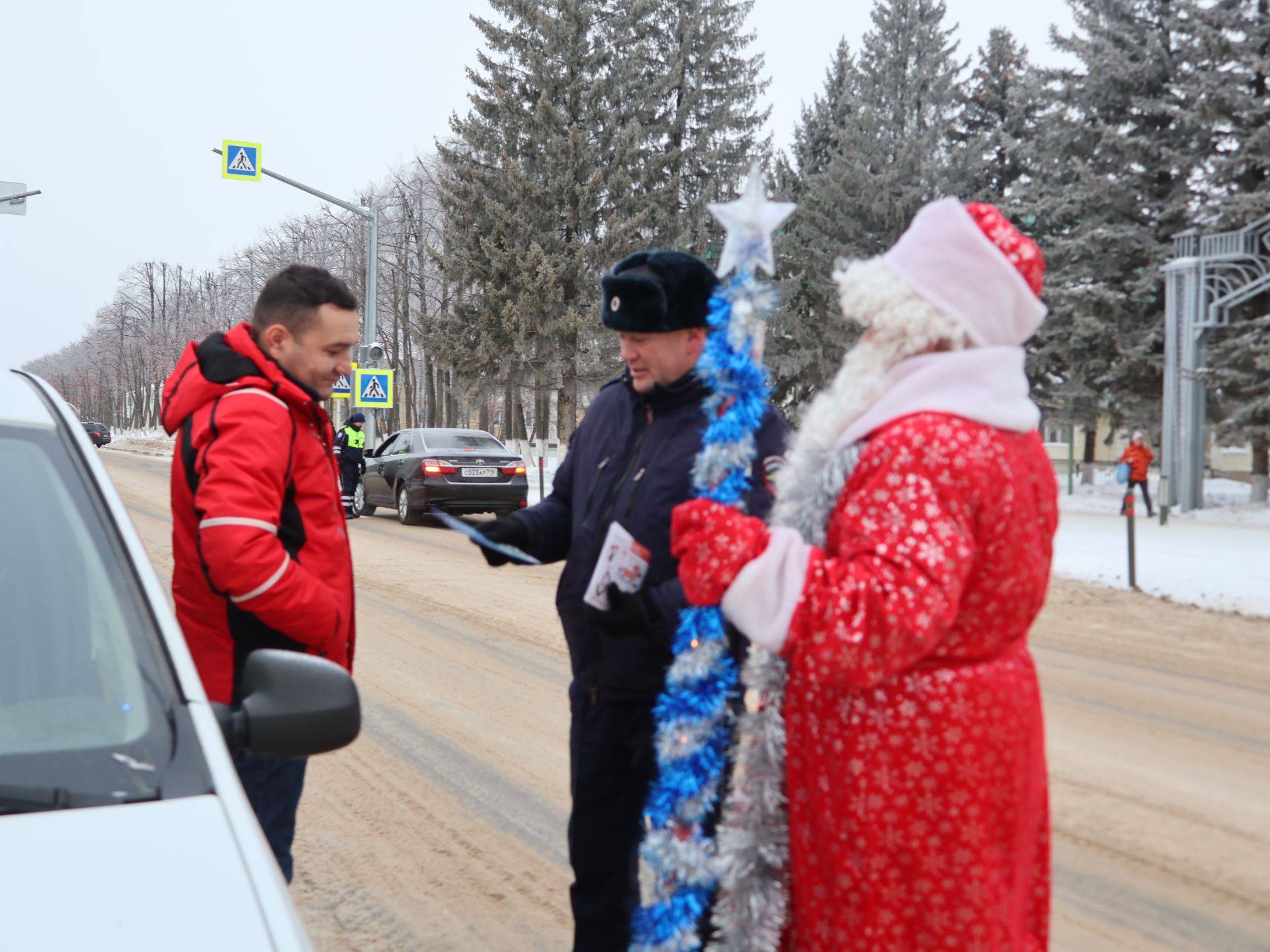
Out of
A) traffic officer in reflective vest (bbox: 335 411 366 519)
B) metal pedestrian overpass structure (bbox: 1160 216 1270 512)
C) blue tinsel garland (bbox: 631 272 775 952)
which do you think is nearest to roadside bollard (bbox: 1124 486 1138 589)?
metal pedestrian overpass structure (bbox: 1160 216 1270 512)

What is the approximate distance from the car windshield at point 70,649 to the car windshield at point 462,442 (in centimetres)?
1551

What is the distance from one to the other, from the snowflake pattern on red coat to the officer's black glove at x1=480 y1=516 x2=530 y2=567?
115 centimetres

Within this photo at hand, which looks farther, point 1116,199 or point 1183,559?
point 1116,199

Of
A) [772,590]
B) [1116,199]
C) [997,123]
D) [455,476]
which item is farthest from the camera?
[997,123]

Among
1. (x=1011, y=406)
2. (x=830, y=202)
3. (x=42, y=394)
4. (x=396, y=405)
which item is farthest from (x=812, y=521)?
(x=396, y=405)

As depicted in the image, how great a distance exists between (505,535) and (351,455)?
16370 millimetres

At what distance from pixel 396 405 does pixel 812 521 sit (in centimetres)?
5649

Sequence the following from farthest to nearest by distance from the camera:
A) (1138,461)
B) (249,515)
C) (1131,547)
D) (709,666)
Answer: (1138,461)
(1131,547)
(249,515)
(709,666)

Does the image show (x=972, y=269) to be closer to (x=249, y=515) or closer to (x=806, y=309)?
(x=249, y=515)

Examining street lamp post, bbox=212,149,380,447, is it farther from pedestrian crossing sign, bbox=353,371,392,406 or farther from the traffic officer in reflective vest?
the traffic officer in reflective vest

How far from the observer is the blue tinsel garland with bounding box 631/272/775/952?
2.39m

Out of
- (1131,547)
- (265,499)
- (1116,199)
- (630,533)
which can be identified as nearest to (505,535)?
(630,533)

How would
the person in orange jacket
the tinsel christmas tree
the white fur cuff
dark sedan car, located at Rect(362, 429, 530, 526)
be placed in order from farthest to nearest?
the person in orange jacket
dark sedan car, located at Rect(362, 429, 530, 526)
the tinsel christmas tree
the white fur cuff

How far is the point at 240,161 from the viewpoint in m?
21.8
